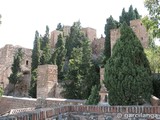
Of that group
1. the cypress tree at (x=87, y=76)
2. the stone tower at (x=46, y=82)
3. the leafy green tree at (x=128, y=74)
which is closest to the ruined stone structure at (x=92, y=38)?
the cypress tree at (x=87, y=76)

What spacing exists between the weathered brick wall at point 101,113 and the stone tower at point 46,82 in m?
14.5

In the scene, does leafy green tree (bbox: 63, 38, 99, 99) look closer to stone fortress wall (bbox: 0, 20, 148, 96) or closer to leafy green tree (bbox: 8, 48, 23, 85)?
stone fortress wall (bbox: 0, 20, 148, 96)

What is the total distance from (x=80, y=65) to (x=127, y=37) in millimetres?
10006

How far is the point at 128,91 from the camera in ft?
33.2

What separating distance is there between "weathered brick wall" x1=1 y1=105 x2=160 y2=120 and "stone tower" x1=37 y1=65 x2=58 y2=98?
47.6ft

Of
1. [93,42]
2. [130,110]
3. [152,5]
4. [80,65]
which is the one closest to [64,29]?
[93,42]

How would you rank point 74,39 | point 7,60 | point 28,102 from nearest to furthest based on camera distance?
point 28,102, point 74,39, point 7,60

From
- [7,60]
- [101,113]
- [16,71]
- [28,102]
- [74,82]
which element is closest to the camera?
[101,113]

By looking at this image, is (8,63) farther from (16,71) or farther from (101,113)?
(101,113)

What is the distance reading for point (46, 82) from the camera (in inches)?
769


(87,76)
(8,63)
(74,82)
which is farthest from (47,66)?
(8,63)

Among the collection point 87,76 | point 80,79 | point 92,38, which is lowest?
point 80,79

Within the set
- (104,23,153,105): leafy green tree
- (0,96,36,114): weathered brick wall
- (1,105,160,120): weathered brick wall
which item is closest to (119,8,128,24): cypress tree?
(0,96,36,114): weathered brick wall

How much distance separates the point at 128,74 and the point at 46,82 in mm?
10331
